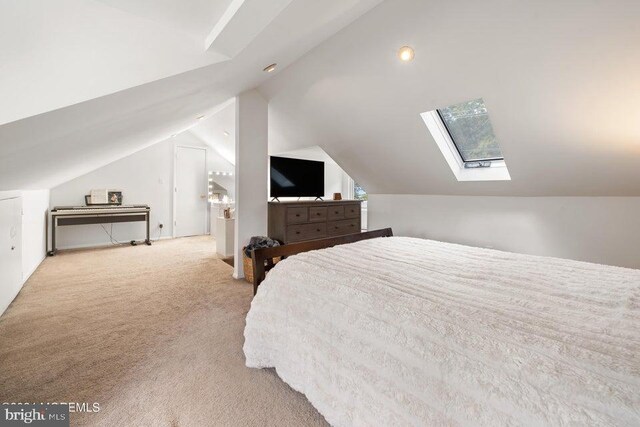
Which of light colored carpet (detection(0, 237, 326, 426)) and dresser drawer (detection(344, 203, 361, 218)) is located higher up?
dresser drawer (detection(344, 203, 361, 218))

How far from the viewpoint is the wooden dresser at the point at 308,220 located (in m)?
3.43

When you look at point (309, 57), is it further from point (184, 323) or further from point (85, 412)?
point (85, 412)

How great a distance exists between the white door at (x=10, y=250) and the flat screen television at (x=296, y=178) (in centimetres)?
256

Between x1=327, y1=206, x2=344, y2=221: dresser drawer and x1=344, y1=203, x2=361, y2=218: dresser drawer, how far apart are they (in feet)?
0.30

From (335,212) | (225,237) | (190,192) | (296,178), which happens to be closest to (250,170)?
(296,178)

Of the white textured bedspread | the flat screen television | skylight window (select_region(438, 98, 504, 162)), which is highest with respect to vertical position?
skylight window (select_region(438, 98, 504, 162))

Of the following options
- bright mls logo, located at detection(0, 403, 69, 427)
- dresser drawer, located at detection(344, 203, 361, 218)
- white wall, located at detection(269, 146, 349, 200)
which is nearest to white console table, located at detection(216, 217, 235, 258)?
white wall, located at detection(269, 146, 349, 200)

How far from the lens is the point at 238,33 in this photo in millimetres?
1565

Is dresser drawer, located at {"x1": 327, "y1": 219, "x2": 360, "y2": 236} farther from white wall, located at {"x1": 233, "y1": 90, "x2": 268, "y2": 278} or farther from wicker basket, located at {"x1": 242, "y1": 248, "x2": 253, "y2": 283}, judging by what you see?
wicker basket, located at {"x1": 242, "y1": 248, "x2": 253, "y2": 283}

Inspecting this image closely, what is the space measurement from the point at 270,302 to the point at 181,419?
661 mm

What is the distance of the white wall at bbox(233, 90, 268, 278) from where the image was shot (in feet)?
11.1

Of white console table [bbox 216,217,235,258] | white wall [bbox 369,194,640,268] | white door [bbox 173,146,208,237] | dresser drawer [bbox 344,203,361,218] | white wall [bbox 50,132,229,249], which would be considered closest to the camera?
white wall [bbox 369,194,640,268]

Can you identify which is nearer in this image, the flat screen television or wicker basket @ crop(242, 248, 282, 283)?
wicker basket @ crop(242, 248, 282, 283)

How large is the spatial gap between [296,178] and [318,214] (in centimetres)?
70
